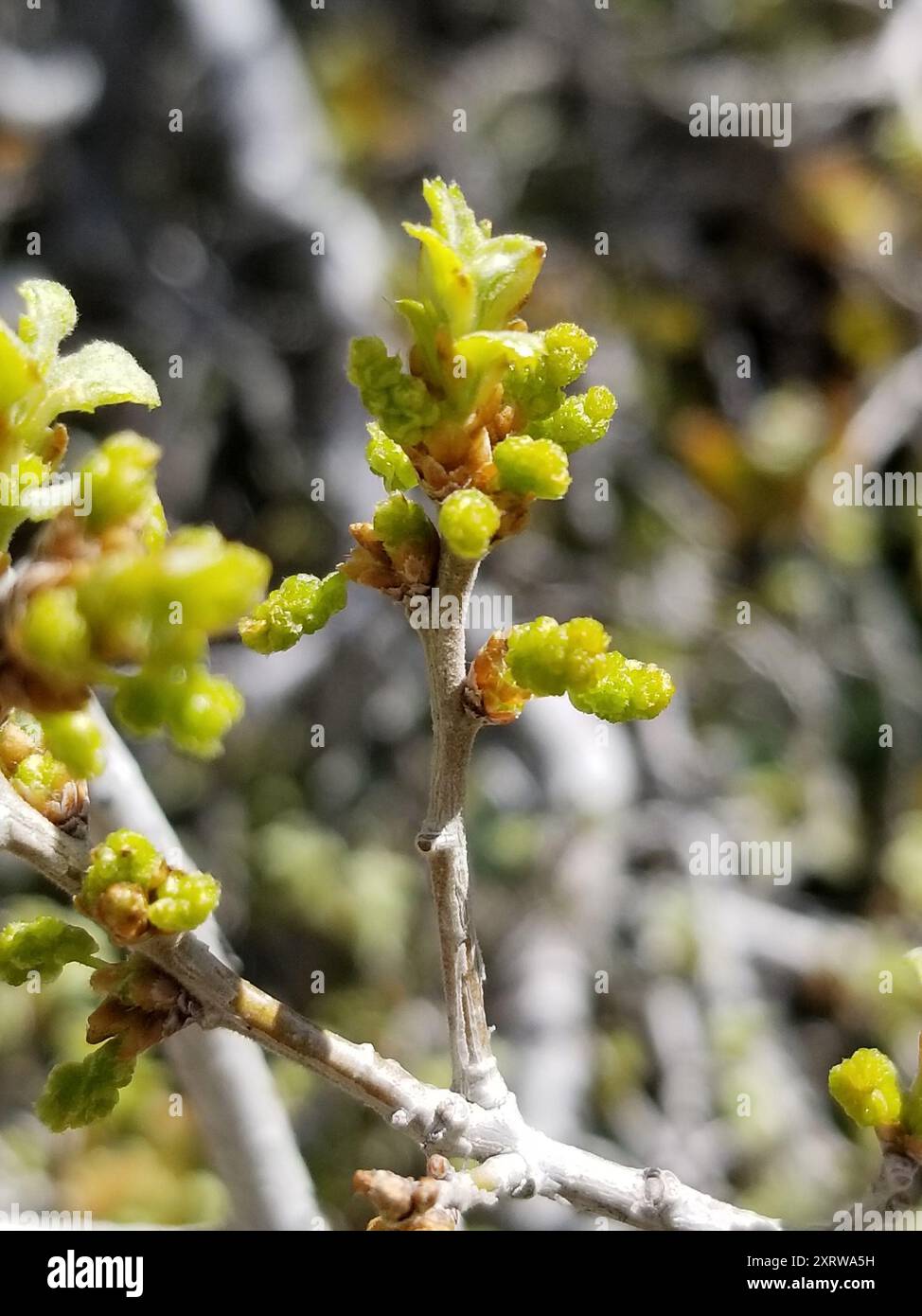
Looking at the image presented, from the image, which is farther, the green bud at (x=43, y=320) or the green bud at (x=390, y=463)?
the green bud at (x=390, y=463)

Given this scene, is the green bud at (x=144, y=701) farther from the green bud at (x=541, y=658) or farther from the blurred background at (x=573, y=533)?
the blurred background at (x=573, y=533)

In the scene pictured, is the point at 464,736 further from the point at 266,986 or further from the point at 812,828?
the point at 812,828

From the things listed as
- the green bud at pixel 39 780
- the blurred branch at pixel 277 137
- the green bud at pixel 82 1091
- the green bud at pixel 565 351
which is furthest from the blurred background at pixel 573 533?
the green bud at pixel 565 351

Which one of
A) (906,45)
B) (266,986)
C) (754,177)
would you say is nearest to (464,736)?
(266,986)

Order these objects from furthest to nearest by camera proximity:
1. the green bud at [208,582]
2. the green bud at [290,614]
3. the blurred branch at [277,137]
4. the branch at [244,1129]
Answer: the blurred branch at [277,137], the branch at [244,1129], the green bud at [290,614], the green bud at [208,582]

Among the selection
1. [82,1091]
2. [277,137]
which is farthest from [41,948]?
[277,137]

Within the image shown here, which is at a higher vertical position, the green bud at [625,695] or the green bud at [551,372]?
the green bud at [551,372]

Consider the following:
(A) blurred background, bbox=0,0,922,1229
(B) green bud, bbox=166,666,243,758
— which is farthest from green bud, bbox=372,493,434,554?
(A) blurred background, bbox=0,0,922,1229
